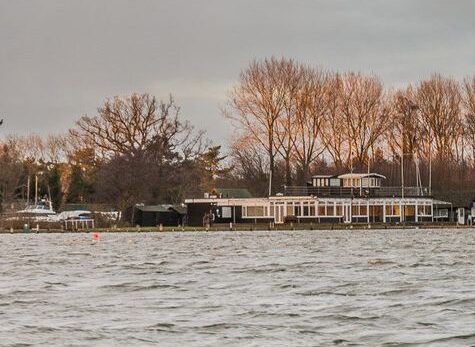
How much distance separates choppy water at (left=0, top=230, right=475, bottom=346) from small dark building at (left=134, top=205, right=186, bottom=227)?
64799 millimetres

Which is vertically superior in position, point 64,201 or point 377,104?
point 377,104

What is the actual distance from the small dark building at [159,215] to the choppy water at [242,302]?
2551 inches

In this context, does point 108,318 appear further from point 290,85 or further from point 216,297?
point 290,85

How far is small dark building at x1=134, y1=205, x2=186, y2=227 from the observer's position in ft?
358

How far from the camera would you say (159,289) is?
2962cm

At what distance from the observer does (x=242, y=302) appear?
25.8 metres

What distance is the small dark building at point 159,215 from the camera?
109062 millimetres

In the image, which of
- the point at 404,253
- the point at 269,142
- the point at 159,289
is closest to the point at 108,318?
the point at 159,289

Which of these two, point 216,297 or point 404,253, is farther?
point 404,253

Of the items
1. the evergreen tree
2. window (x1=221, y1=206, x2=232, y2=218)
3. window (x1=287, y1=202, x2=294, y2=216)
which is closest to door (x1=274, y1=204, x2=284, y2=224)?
window (x1=287, y1=202, x2=294, y2=216)

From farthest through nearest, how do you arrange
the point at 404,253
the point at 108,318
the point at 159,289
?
1. the point at 404,253
2. the point at 159,289
3. the point at 108,318

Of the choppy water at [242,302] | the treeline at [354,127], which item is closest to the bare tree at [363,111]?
the treeline at [354,127]

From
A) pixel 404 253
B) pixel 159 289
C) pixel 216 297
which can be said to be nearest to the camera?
pixel 216 297

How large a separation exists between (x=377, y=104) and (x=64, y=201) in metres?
40.4
